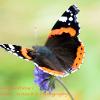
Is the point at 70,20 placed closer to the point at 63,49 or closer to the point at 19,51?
the point at 63,49

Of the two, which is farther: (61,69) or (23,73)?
(23,73)

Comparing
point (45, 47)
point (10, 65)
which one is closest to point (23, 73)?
point (10, 65)

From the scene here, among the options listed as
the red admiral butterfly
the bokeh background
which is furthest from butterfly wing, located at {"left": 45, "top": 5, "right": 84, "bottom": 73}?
the bokeh background

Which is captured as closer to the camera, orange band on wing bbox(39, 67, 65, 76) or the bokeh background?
orange band on wing bbox(39, 67, 65, 76)

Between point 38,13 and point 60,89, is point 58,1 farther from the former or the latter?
point 60,89

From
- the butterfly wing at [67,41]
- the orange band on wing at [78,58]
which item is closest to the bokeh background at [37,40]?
the butterfly wing at [67,41]

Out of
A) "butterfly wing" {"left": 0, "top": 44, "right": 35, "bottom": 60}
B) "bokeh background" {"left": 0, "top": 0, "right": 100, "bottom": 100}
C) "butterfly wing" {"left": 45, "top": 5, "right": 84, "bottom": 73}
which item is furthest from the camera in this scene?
"bokeh background" {"left": 0, "top": 0, "right": 100, "bottom": 100}

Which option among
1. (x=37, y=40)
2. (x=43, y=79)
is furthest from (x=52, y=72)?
(x=37, y=40)

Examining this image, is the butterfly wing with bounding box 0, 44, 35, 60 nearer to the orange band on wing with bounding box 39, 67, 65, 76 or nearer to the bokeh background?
the orange band on wing with bounding box 39, 67, 65, 76
